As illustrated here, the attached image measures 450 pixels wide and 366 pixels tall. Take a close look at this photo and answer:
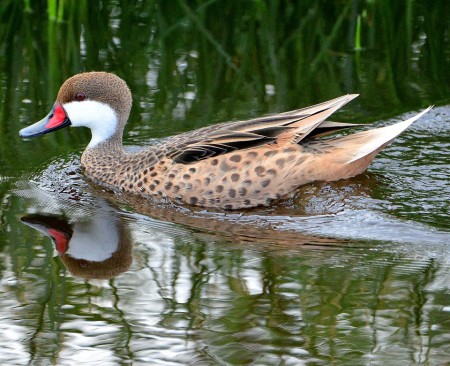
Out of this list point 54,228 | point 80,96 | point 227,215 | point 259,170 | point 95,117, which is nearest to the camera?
point 54,228

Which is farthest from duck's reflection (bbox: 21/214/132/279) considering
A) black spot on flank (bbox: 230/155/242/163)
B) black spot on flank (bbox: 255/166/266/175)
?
black spot on flank (bbox: 255/166/266/175)

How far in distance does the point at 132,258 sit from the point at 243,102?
3.47 meters

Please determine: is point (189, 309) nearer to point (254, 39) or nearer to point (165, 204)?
point (165, 204)

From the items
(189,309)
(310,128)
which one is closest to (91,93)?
(310,128)

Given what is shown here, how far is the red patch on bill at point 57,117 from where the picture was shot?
845cm

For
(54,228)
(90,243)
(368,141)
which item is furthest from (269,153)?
(54,228)

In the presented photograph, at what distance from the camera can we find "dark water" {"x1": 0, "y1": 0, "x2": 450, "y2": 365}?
5441 mm

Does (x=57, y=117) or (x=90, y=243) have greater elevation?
(x=57, y=117)

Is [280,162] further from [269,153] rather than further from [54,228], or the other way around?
[54,228]

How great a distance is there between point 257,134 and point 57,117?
177cm

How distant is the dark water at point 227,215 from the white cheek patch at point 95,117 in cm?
39

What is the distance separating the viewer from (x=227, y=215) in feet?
24.8

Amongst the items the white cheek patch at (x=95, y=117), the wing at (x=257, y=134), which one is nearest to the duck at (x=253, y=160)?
the wing at (x=257, y=134)

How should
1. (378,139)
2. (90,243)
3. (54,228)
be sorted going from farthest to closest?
(378,139)
(54,228)
(90,243)
